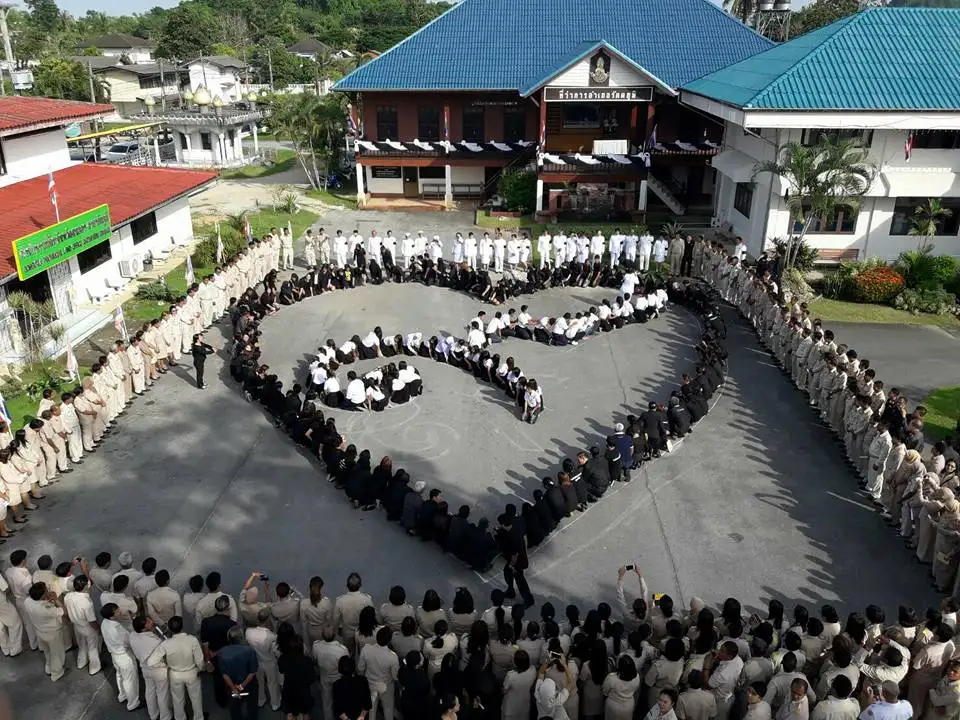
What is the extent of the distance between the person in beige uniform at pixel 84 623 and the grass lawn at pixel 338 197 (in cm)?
2774

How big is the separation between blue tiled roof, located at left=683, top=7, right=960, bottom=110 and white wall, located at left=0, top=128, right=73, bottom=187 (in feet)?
72.3

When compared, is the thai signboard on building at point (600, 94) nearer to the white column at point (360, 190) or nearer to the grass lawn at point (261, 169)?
the white column at point (360, 190)

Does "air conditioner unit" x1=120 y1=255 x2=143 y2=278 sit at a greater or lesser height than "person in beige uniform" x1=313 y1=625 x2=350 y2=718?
greater

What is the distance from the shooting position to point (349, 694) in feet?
24.5

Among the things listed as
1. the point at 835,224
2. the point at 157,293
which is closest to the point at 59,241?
the point at 157,293

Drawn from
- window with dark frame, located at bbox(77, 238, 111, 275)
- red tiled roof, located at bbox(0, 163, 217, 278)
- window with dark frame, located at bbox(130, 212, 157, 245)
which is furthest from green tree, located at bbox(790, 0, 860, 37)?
window with dark frame, located at bbox(77, 238, 111, 275)

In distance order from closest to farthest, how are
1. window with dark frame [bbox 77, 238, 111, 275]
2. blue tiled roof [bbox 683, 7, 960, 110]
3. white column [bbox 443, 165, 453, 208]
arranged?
window with dark frame [bbox 77, 238, 111, 275] → blue tiled roof [bbox 683, 7, 960, 110] → white column [bbox 443, 165, 453, 208]

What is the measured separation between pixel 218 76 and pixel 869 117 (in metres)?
57.1

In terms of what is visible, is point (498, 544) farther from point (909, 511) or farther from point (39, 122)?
point (39, 122)

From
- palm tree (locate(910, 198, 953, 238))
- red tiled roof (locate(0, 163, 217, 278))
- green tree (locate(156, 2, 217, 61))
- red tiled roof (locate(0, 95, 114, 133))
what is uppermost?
green tree (locate(156, 2, 217, 61))

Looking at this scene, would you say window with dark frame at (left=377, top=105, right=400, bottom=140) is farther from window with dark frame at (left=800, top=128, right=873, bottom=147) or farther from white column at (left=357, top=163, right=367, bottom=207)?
window with dark frame at (left=800, top=128, right=873, bottom=147)

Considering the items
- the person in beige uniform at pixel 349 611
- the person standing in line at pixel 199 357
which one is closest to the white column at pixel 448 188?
the person standing in line at pixel 199 357

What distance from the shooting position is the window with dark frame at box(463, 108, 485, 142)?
3488cm

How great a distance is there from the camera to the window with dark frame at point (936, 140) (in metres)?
23.9
